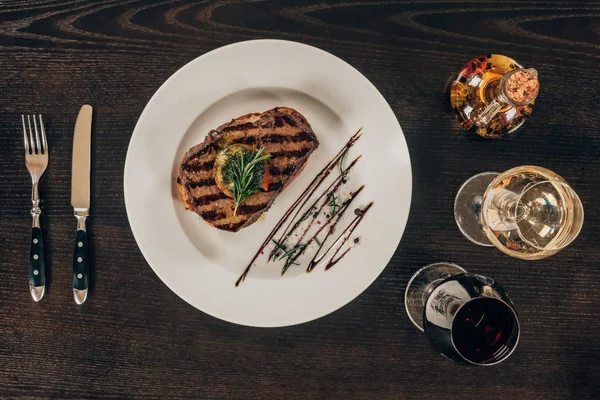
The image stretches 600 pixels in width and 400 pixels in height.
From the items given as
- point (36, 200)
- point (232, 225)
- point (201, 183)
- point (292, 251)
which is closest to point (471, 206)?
point (292, 251)

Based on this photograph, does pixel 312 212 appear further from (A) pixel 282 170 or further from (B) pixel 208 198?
(B) pixel 208 198

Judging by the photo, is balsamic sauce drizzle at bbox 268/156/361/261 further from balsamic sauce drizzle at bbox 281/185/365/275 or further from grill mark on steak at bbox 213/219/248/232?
grill mark on steak at bbox 213/219/248/232

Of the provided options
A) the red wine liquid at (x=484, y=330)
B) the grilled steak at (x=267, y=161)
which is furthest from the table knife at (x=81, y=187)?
the red wine liquid at (x=484, y=330)

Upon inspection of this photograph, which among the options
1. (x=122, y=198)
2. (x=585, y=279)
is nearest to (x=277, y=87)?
(x=122, y=198)

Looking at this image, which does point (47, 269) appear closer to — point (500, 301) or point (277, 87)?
point (277, 87)

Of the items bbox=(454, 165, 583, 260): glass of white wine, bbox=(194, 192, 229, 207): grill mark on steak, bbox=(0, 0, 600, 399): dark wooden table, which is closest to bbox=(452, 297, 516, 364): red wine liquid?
bbox=(454, 165, 583, 260): glass of white wine
